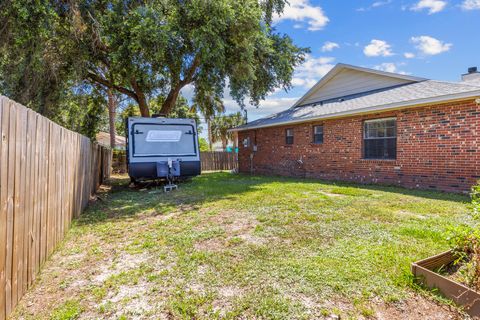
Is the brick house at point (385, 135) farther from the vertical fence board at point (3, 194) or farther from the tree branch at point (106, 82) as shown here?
the vertical fence board at point (3, 194)

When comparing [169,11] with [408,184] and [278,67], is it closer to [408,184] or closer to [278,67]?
[278,67]

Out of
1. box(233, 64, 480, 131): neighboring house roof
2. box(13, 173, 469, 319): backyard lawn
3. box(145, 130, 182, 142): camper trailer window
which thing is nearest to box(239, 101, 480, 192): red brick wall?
box(233, 64, 480, 131): neighboring house roof

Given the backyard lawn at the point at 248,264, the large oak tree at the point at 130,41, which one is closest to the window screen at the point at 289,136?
the large oak tree at the point at 130,41

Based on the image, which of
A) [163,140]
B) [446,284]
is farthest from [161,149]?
[446,284]

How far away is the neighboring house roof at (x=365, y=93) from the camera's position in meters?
7.72

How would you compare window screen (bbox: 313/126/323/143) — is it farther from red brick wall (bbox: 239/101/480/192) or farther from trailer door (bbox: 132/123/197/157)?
trailer door (bbox: 132/123/197/157)

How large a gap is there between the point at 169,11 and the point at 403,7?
837 centimetres

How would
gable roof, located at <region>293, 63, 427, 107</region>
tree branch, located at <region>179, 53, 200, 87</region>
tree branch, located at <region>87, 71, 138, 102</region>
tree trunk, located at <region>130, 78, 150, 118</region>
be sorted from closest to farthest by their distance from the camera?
tree branch, located at <region>179, 53, 200, 87</region>, gable roof, located at <region>293, 63, 427, 107</region>, tree trunk, located at <region>130, 78, 150, 118</region>, tree branch, located at <region>87, 71, 138, 102</region>

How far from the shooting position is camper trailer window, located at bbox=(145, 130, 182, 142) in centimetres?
931

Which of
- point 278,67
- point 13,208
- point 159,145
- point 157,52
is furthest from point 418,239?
point 278,67

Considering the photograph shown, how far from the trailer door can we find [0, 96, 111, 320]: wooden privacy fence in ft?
16.5

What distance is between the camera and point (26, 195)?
2.58 meters

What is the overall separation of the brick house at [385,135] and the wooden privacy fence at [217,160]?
5665mm

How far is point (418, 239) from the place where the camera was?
12.0 ft
